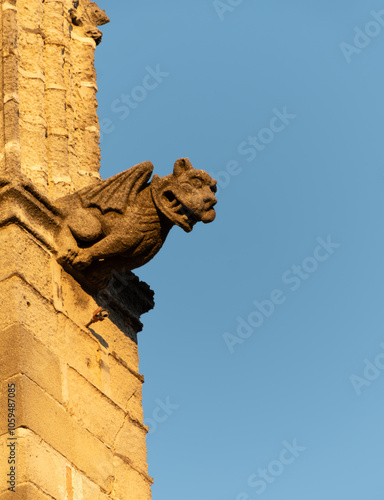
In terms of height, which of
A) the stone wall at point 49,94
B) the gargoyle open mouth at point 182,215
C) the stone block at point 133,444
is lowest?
the stone block at point 133,444

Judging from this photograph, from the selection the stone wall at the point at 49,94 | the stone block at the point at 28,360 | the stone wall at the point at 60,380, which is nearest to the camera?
the stone wall at the point at 60,380

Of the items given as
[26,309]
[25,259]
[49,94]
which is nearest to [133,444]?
[26,309]

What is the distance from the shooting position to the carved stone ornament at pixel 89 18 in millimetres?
7523

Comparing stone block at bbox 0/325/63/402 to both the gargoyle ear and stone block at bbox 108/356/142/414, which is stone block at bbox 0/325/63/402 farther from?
the gargoyle ear

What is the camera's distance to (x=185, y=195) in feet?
20.6

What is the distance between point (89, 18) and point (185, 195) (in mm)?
1921

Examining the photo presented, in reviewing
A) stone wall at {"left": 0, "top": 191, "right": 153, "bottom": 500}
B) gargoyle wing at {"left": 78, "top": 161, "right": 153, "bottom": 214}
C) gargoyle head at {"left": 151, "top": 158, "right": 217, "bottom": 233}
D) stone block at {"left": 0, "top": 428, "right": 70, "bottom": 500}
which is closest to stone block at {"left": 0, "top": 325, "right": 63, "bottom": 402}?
stone wall at {"left": 0, "top": 191, "right": 153, "bottom": 500}

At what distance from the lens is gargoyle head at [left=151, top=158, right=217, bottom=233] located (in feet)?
20.6

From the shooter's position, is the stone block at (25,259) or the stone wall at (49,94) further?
the stone wall at (49,94)

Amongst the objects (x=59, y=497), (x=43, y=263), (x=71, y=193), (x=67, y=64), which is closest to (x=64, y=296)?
(x=43, y=263)

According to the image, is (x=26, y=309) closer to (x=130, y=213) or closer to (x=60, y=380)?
(x=60, y=380)

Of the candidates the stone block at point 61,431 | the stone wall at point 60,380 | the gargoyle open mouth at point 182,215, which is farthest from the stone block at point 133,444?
the gargoyle open mouth at point 182,215

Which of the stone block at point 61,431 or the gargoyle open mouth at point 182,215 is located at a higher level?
the gargoyle open mouth at point 182,215

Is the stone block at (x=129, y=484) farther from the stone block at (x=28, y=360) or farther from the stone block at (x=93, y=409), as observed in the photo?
the stone block at (x=28, y=360)
